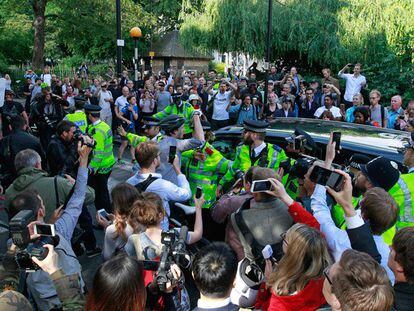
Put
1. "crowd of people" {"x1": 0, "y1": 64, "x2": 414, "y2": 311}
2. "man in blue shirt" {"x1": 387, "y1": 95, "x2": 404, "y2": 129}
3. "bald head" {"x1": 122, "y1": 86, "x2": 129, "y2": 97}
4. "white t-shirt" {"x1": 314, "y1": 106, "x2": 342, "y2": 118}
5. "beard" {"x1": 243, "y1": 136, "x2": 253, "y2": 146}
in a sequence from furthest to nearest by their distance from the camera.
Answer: "bald head" {"x1": 122, "y1": 86, "x2": 129, "y2": 97}
"white t-shirt" {"x1": 314, "y1": 106, "x2": 342, "y2": 118}
"man in blue shirt" {"x1": 387, "y1": 95, "x2": 404, "y2": 129}
"beard" {"x1": 243, "y1": 136, "x2": 253, "y2": 146}
"crowd of people" {"x1": 0, "y1": 64, "x2": 414, "y2": 311}

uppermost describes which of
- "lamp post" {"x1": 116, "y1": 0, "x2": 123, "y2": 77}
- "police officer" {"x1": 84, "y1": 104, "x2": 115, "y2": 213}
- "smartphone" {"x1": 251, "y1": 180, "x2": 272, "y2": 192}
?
"lamp post" {"x1": 116, "y1": 0, "x2": 123, "y2": 77}

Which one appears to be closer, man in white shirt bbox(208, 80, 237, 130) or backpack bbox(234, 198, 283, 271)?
backpack bbox(234, 198, 283, 271)

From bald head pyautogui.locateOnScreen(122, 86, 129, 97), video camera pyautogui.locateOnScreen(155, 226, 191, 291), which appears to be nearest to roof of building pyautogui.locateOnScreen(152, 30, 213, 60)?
bald head pyautogui.locateOnScreen(122, 86, 129, 97)

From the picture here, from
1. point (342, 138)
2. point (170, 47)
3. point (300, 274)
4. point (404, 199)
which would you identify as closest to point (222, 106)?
point (342, 138)

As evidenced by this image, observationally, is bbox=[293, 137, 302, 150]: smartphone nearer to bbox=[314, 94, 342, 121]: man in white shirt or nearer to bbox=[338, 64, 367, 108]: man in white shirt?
bbox=[314, 94, 342, 121]: man in white shirt

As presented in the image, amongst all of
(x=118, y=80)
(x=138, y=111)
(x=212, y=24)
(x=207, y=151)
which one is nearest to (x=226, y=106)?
(x=138, y=111)

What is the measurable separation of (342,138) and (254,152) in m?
1.14

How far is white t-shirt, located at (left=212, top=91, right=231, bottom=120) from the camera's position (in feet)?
37.8

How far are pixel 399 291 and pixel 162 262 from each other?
4.35ft

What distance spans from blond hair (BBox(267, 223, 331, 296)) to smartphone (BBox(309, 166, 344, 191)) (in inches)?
16.1

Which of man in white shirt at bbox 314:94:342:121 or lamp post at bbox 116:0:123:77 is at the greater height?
lamp post at bbox 116:0:123:77

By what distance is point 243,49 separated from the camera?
68.2 feet

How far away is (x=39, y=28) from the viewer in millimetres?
25219

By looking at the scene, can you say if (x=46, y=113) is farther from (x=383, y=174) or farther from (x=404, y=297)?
(x=404, y=297)
